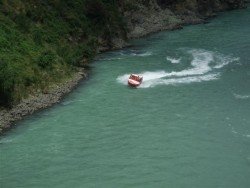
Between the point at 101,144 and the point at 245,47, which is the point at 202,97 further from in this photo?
the point at 245,47

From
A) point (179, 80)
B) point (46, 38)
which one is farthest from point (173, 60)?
point (46, 38)

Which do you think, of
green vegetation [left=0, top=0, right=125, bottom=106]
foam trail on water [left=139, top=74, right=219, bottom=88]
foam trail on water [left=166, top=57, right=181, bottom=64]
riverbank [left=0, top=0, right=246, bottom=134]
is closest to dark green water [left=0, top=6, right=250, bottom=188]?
foam trail on water [left=139, top=74, right=219, bottom=88]

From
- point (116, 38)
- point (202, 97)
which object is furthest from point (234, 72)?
point (116, 38)

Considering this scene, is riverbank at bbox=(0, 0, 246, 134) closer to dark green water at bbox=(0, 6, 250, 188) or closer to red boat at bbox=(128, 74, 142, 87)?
dark green water at bbox=(0, 6, 250, 188)

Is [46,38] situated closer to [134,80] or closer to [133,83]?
[134,80]

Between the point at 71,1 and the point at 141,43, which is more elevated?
the point at 71,1

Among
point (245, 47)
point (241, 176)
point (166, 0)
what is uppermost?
point (166, 0)
